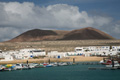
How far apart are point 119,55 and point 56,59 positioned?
2635 centimetres

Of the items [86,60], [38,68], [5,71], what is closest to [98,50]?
[86,60]

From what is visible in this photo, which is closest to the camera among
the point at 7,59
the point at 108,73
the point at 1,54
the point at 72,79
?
the point at 72,79

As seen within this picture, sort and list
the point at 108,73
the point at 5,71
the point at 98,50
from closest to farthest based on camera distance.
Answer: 1. the point at 108,73
2. the point at 5,71
3. the point at 98,50

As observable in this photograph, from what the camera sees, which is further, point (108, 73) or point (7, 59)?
point (7, 59)

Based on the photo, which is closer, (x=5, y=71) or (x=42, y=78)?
(x=42, y=78)

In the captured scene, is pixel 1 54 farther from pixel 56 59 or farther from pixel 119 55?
pixel 119 55

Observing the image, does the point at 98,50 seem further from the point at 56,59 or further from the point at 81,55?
the point at 56,59

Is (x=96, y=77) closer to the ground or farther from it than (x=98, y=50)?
closer to the ground

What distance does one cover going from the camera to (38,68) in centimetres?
8888

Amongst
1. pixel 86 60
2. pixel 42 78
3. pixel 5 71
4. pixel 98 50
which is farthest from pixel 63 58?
pixel 42 78

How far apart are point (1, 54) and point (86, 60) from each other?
36.6 meters

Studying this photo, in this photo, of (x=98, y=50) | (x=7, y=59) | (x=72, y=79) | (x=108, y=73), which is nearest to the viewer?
(x=72, y=79)

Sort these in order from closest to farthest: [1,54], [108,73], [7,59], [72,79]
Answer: [72,79] < [108,73] < [7,59] < [1,54]

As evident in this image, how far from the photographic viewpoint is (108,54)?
380 feet
